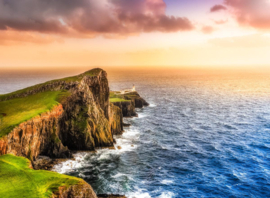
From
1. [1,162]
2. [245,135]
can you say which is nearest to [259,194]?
[245,135]

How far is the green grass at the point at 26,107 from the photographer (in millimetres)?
43000

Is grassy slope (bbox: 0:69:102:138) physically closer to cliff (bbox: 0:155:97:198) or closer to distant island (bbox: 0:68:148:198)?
distant island (bbox: 0:68:148:198)

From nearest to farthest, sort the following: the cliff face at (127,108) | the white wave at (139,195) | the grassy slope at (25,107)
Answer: the white wave at (139,195) → the grassy slope at (25,107) → the cliff face at (127,108)

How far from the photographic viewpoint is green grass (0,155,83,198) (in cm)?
2669

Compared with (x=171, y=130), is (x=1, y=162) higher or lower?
higher

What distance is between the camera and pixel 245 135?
6794 cm

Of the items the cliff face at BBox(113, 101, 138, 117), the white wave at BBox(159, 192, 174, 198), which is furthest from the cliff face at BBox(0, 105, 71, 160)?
the cliff face at BBox(113, 101, 138, 117)

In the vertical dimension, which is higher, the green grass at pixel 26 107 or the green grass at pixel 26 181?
the green grass at pixel 26 107

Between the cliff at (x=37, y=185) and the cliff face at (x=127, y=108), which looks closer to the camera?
the cliff at (x=37, y=185)

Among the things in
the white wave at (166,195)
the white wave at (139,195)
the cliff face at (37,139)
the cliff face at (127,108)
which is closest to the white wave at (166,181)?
the white wave at (166,195)

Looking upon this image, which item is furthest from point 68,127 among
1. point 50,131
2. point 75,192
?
point 75,192

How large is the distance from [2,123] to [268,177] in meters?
55.2

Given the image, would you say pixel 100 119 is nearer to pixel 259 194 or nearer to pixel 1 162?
pixel 1 162

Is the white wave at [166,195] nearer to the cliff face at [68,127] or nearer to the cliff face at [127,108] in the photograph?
the cliff face at [68,127]
